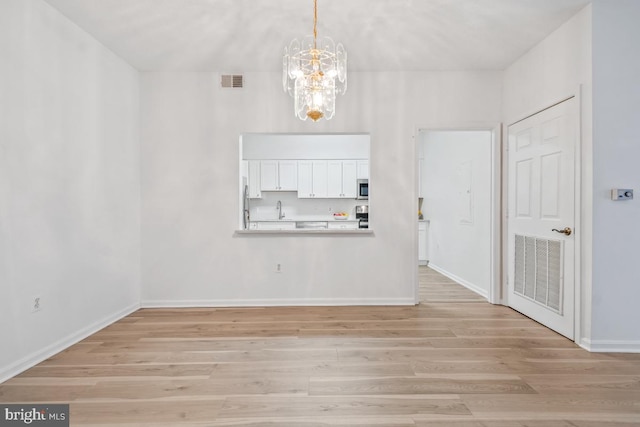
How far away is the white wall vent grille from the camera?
3336mm

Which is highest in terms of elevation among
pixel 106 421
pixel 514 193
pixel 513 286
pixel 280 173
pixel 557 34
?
pixel 557 34

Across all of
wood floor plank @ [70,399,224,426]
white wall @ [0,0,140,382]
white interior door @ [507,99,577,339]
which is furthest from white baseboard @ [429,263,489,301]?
white wall @ [0,0,140,382]

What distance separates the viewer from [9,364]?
247 cm

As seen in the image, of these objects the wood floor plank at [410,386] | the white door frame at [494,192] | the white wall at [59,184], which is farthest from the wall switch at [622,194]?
the white wall at [59,184]

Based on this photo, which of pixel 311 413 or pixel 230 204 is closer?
pixel 311 413

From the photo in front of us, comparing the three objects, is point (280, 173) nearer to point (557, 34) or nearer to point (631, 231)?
point (557, 34)

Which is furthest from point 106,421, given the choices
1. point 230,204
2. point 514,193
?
point 514,193

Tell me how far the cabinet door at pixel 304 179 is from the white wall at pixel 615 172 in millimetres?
5255

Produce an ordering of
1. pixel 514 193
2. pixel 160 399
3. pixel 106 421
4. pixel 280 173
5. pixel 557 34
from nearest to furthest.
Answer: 1. pixel 106 421
2. pixel 160 399
3. pixel 557 34
4. pixel 514 193
5. pixel 280 173

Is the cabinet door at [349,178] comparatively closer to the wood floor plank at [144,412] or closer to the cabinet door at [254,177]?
the cabinet door at [254,177]

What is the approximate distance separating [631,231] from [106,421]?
3.94m

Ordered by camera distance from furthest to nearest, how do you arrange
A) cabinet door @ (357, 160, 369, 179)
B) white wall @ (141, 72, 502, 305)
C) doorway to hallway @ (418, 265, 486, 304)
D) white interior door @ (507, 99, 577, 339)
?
cabinet door @ (357, 160, 369, 179) < doorway to hallway @ (418, 265, 486, 304) < white wall @ (141, 72, 502, 305) < white interior door @ (507, 99, 577, 339)

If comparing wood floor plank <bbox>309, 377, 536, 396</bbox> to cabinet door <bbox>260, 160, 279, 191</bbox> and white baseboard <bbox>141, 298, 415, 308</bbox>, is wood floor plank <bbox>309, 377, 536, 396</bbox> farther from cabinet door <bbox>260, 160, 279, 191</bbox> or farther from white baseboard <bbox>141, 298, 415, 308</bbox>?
cabinet door <bbox>260, 160, 279, 191</bbox>

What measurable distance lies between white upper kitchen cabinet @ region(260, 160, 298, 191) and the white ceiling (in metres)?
3.41
